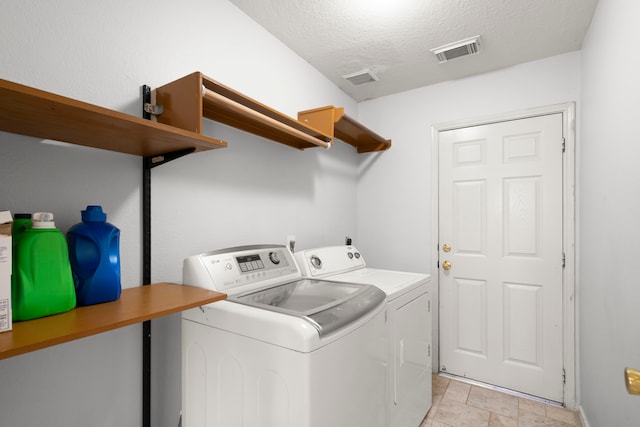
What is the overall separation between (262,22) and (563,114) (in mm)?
2187

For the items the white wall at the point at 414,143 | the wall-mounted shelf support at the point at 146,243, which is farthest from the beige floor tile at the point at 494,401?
the wall-mounted shelf support at the point at 146,243

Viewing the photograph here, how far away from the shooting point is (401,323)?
175 centimetres

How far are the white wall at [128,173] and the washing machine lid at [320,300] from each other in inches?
17.0

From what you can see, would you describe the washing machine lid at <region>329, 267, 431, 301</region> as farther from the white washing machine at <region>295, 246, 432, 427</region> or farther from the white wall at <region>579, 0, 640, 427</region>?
the white wall at <region>579, 0, 640, 427</region>

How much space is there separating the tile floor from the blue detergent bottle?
2.05 metres

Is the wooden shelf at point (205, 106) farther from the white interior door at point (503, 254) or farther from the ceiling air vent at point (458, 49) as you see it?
the white interior door at point (503, 254)

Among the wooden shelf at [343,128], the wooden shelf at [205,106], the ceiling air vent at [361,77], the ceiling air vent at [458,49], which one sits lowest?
the wooden shelf at [205,106]

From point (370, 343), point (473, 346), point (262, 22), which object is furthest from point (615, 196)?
point (262, 22)

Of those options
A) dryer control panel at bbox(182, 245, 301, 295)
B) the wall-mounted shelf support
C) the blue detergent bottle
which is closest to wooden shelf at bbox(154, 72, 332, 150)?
the wall-mounted shelf support

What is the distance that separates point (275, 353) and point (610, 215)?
1.66m

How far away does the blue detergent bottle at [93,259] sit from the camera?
1.00 metres

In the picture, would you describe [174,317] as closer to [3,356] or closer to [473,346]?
[3,356]

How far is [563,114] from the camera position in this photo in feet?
7.47

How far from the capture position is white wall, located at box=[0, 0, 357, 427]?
102 cm
